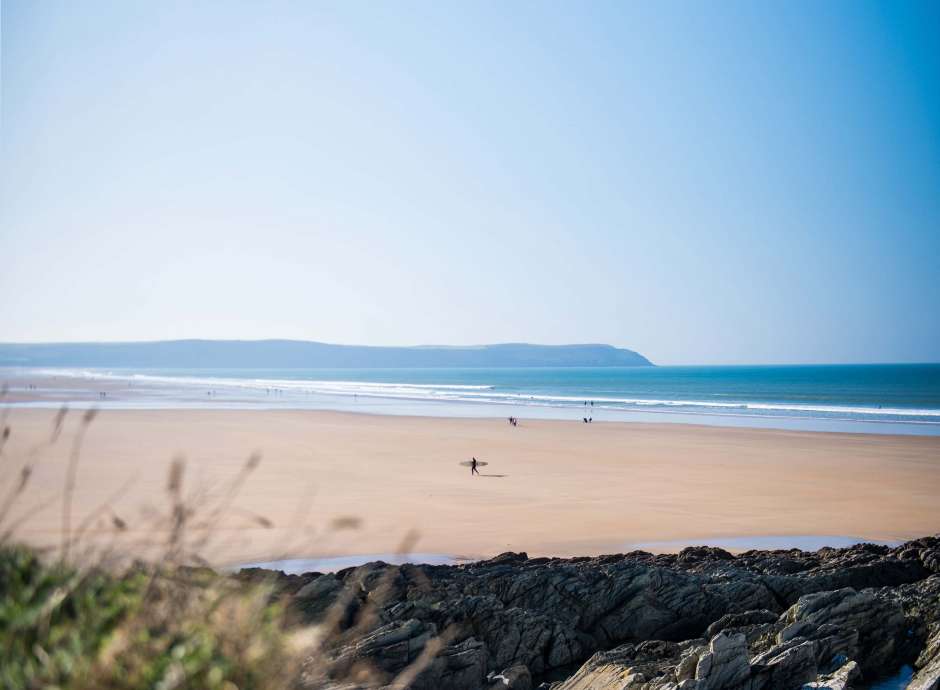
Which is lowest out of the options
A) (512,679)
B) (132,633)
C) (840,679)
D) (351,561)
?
(351,561)

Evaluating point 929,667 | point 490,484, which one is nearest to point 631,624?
point 929,667

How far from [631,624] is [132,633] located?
7196 mm

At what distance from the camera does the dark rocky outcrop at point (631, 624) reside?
6.35 metres

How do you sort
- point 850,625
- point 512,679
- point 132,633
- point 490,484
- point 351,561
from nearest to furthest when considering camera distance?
point 132,633 < point 512,679 < point 850,625 < point 351,561 < point 490,484

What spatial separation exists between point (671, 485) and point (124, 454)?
16.4 m

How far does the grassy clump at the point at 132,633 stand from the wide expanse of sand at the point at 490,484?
4.85 metres

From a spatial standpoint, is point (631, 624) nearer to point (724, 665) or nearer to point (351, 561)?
point (724, 665)

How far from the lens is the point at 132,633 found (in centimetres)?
214

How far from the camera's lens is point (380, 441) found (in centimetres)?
3147

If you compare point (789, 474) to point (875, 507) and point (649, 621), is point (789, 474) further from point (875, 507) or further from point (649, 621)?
point (649, 621)

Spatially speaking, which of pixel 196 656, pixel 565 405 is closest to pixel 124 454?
pixel 196 656

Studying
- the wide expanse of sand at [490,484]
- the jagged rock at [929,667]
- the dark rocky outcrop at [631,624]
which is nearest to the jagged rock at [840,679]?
the dark rocky outcrop at [631,624]

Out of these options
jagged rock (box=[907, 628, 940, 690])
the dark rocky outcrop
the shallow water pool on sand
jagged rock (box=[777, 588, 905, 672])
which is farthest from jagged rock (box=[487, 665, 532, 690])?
the shallow water pool on sand

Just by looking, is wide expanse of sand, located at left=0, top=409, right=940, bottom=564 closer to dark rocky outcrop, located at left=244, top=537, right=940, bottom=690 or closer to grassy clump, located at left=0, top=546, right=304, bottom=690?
dark rocky outcrop, located at left=244, top=537, right=940, bottom=690
